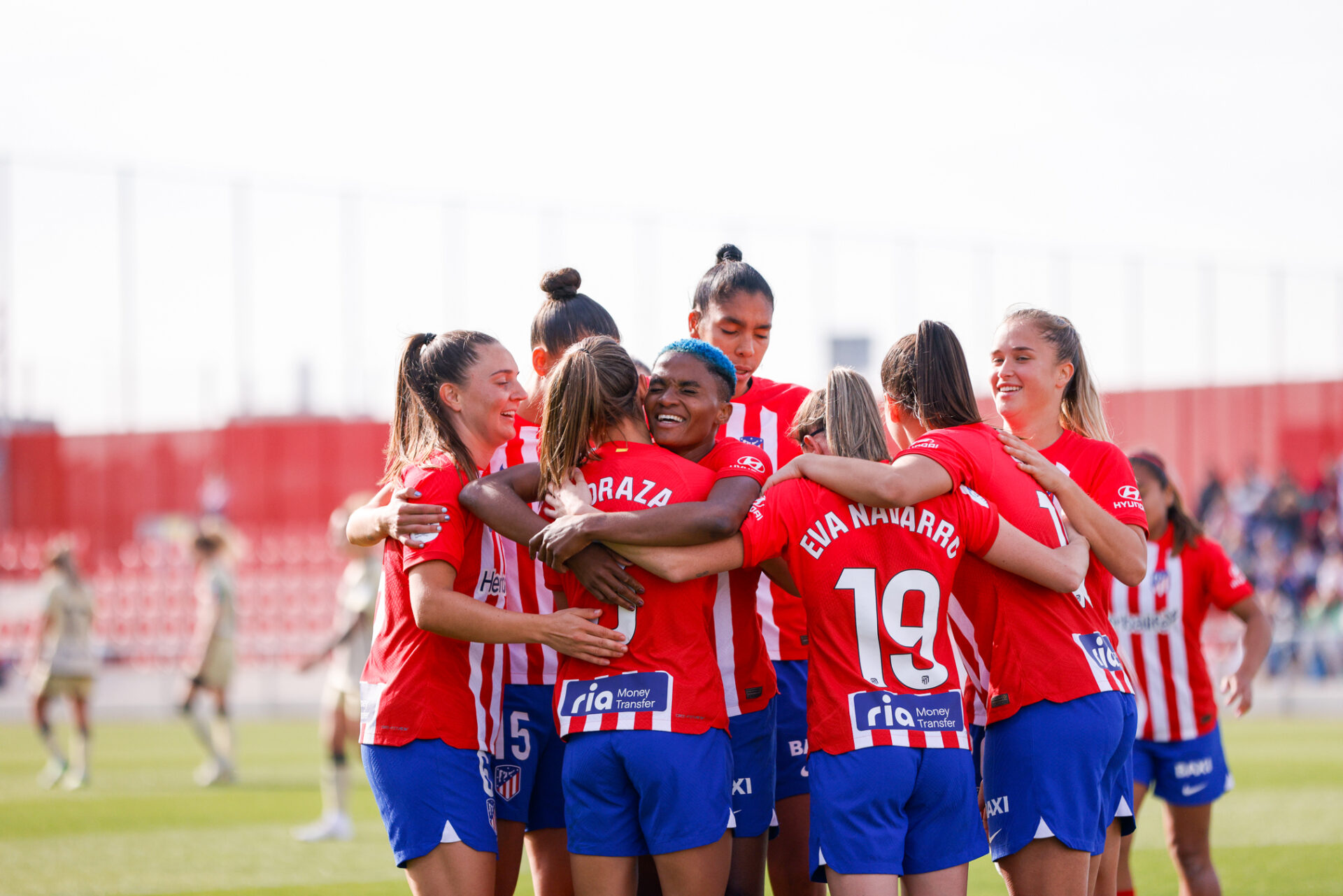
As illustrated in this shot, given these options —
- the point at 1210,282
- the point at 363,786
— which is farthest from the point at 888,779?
the point at 1210,282

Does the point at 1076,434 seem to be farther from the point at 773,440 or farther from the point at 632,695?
the point at 632,695

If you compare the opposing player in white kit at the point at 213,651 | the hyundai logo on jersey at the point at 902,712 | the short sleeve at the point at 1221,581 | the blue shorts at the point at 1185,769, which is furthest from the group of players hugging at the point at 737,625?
the opposing player in white kit at the point at 213,651

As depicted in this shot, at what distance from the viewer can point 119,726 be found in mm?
19781

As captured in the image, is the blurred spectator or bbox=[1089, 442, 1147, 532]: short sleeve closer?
bbox=[1089, 442, 1147, 532]: short sleeve

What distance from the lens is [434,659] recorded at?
12.6ft

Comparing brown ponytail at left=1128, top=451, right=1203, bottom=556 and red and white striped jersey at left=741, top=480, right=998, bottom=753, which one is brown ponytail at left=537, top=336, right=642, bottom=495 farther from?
brown ponytail at left=1128, top=451, right=1203, bottom=556

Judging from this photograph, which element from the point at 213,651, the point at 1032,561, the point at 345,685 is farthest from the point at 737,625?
the point at 213,651

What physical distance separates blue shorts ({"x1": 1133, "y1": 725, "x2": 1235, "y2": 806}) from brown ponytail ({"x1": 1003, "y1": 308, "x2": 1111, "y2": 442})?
2111mm

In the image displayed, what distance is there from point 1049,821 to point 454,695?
1.88m

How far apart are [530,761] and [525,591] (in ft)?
1.94

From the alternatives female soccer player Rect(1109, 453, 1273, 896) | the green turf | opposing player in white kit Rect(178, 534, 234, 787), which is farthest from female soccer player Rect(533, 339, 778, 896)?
opposing player in white kit Rect(178, 534, 234, 787)

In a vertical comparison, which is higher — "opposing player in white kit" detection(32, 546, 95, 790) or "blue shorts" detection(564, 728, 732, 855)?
"blue shorts" detection(564, 728, 732, 855)

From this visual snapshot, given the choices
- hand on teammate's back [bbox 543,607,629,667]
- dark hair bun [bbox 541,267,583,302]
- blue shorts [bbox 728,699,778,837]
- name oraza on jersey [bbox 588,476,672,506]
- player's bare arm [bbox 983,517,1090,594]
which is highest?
dark hair bun [bbox 541,267,583,302]

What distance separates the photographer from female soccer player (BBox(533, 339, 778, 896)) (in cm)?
357
